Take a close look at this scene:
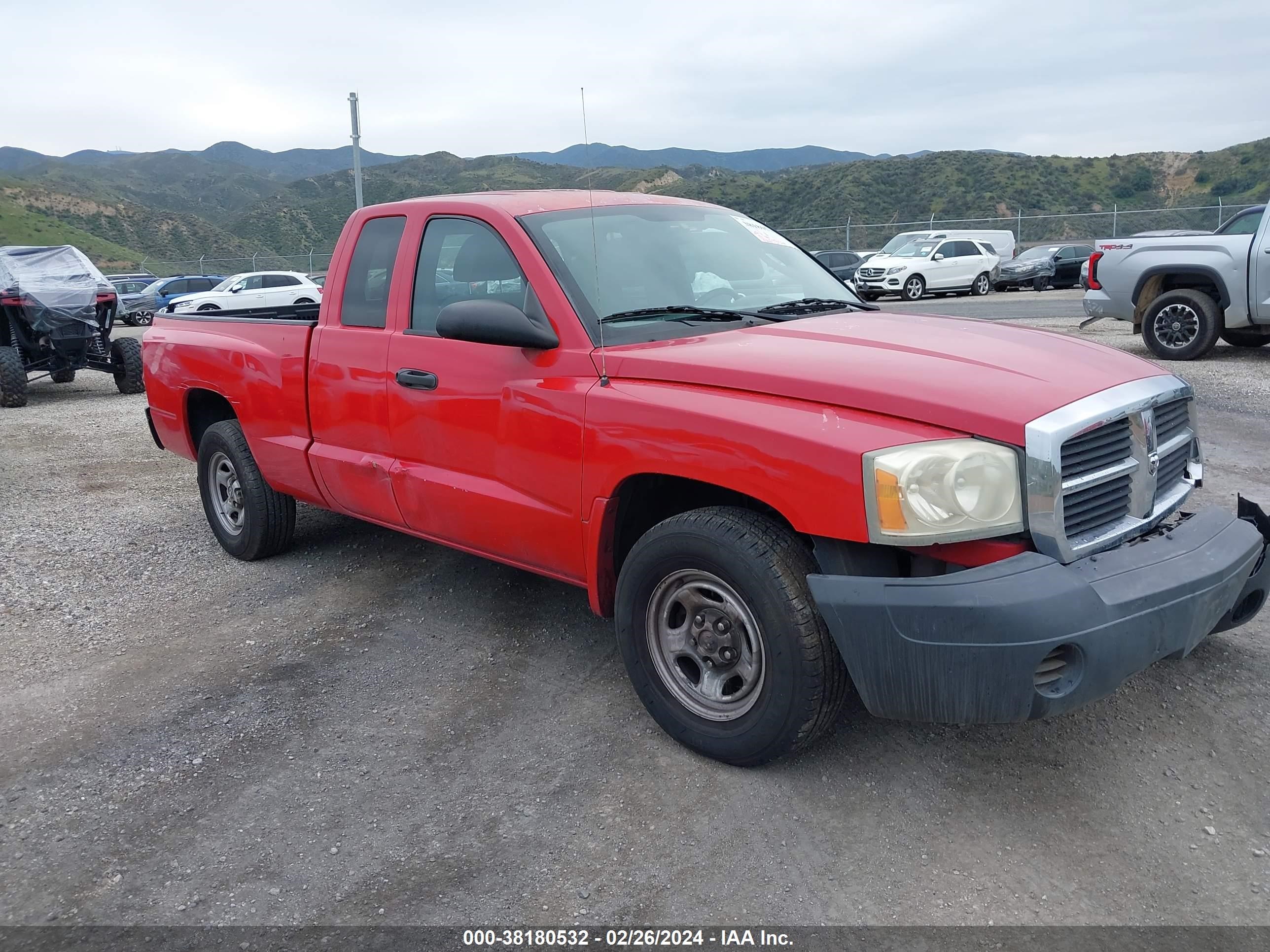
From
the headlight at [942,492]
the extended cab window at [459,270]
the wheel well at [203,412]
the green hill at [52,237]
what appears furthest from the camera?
Result: the green hill at [52,237]

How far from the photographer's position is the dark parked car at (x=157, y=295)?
103 feet

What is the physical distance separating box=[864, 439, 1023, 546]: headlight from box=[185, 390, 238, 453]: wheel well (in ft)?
14.3

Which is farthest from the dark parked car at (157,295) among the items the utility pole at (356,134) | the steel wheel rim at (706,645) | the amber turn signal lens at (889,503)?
the amber turn signal lens at (889,503)

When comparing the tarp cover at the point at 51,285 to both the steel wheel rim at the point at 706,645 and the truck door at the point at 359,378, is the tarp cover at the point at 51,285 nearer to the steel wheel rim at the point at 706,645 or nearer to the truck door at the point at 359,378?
the truck door at the point at 359,378

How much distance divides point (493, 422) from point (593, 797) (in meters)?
1.44

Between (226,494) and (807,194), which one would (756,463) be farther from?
(807,194)

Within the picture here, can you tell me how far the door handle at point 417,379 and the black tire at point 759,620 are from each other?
125cm

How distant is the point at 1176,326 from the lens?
35.8ft

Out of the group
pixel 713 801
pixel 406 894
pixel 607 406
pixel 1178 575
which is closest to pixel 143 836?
pixel 406 894

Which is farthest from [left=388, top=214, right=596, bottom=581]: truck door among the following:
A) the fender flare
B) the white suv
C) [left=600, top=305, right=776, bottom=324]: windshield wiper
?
the white suv

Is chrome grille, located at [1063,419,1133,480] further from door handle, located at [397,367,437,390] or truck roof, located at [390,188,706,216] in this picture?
door handle, located at [397,367,437,390]

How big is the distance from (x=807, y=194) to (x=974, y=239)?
27.3m

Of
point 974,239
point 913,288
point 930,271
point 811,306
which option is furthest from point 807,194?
point 811,306

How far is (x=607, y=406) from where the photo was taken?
3.41 meters
